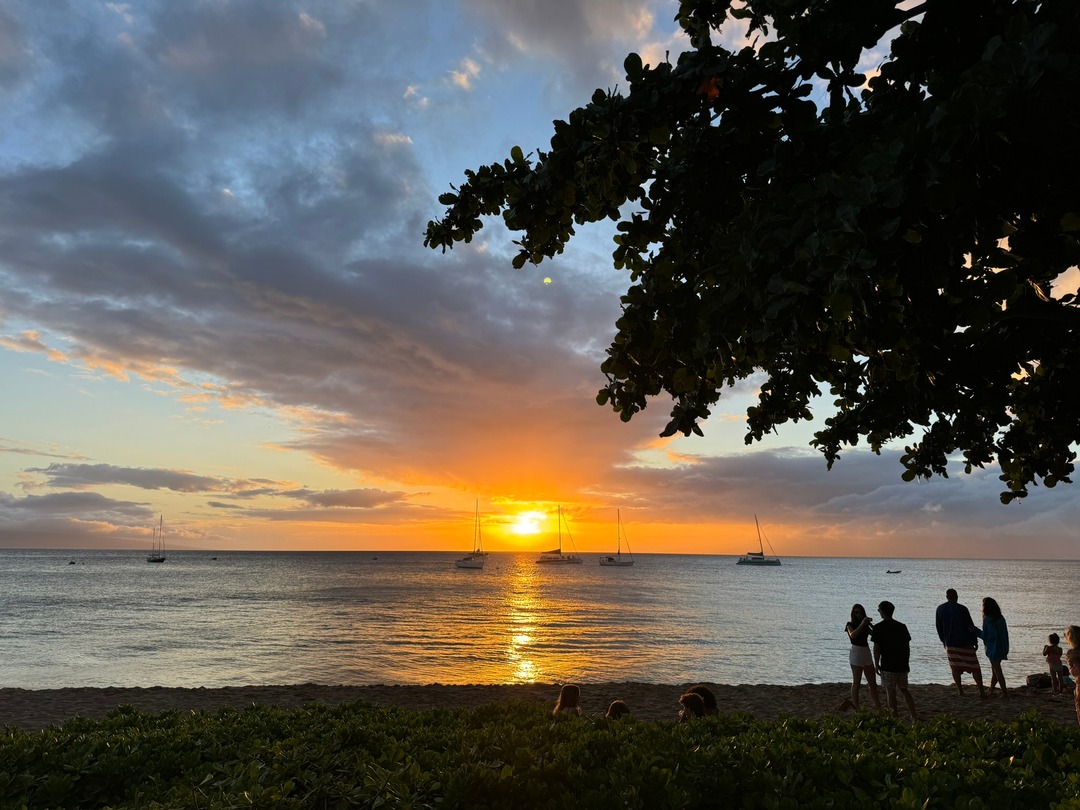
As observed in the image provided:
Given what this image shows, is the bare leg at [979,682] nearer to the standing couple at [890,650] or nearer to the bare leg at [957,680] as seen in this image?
the bare leg at [957,680]

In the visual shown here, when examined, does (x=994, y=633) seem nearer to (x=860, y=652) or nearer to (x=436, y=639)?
(x=860, y=652)

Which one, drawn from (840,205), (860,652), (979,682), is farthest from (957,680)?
(840,205)

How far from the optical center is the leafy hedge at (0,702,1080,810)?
Result: 4.12 m

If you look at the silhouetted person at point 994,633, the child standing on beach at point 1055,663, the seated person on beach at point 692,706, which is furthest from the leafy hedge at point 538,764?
Answer: the child standing on beach at point 1055,663

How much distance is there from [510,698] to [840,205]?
14.9m

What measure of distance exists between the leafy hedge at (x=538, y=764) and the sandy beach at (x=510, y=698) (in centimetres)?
876

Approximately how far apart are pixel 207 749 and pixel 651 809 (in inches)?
161

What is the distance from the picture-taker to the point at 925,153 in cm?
257

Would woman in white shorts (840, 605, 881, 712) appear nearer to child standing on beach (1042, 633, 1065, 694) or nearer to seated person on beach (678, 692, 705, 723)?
seated person on beach (678, 692, 705, 723)

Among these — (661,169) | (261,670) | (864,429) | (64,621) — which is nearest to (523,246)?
(661,169)

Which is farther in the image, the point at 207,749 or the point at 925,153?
the point at 207,749

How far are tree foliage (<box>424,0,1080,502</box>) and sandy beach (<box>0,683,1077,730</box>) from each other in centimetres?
1123

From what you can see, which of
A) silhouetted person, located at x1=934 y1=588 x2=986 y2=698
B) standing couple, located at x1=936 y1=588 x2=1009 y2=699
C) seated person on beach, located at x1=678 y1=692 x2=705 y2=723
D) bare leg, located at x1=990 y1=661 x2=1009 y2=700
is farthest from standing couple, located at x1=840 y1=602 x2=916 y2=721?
seated person on beach, located at x1=678 y1=692 x2=705 y2=723

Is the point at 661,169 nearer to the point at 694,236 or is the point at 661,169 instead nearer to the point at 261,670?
the point at 694,236
